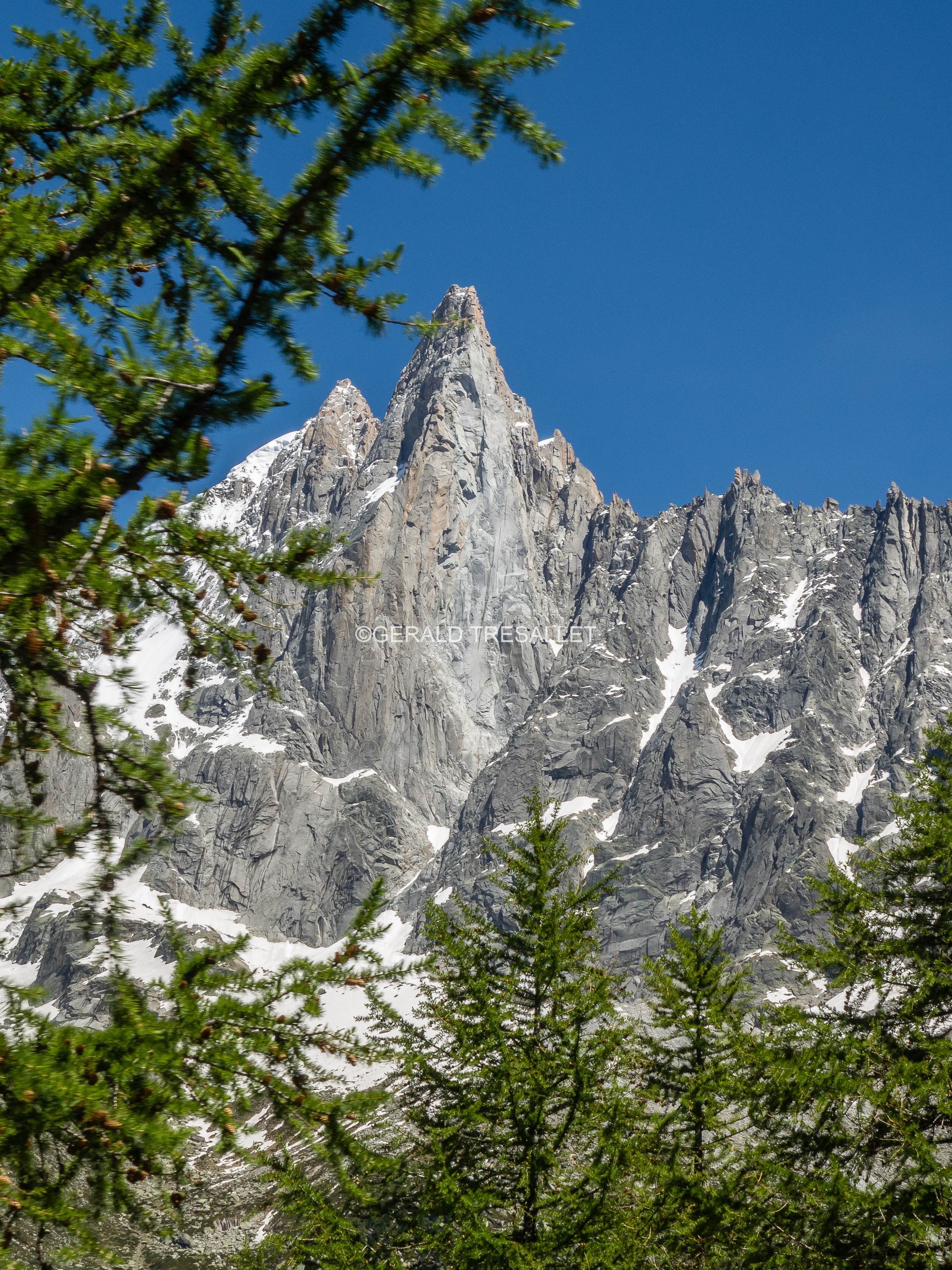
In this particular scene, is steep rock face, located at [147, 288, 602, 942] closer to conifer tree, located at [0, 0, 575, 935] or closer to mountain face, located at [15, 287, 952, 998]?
mountain face, located at [15, 287, 952, 998]

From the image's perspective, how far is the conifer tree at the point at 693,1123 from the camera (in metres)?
10.2

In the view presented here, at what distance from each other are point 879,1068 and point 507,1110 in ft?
13.6

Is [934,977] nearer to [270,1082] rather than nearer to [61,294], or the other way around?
[270,1082]

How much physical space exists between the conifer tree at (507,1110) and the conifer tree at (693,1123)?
2.18ft

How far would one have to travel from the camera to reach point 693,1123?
44.8 feet

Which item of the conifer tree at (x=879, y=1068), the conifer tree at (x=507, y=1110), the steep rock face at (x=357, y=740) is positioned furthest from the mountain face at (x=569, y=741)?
the conifer tree at (x=507, y=1110)

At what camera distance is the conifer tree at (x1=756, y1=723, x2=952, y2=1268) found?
8461 millimetres

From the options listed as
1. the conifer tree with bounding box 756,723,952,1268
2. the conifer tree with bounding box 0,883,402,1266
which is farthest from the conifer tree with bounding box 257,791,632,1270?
the conifer tree with bounding box 0,883,402,1266

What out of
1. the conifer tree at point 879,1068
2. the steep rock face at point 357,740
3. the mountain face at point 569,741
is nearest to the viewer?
the conifer tree at point 879,1068

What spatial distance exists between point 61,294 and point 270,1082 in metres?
3.84

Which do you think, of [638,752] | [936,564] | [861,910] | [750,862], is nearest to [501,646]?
[638,752]

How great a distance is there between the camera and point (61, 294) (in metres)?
4.59

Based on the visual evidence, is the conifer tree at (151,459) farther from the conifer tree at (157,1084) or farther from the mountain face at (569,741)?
the mountain face at (569,741)

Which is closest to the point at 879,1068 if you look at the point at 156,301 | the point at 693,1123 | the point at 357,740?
the point at 693,1123
